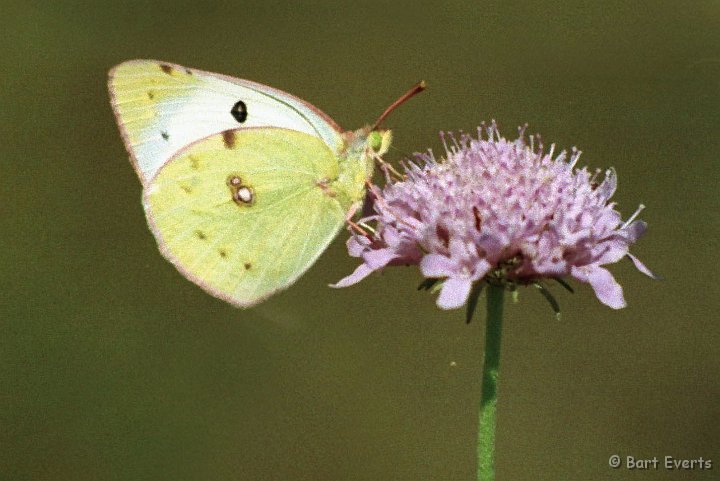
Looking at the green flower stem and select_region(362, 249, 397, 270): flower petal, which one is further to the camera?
select_region(362, 249, 397, 270): flower petal

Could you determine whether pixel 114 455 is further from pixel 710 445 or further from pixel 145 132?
pixel 710 445

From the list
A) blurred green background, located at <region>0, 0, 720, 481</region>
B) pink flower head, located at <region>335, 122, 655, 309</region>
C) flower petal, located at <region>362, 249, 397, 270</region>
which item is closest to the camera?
pink flower head, located at <region>335, 122, 655, 309</region>

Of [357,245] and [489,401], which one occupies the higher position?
[357,245]

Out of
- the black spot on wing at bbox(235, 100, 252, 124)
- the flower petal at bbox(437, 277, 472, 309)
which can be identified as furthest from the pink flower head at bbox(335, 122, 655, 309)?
the black spot on wing at bbox(235, 100, 252, 124)

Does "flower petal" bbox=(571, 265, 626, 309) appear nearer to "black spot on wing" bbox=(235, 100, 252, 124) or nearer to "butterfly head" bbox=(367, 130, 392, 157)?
"butterfly head" bbox=(367, 130, 392, 157)

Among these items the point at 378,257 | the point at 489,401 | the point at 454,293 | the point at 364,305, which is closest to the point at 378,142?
the point at 378,257

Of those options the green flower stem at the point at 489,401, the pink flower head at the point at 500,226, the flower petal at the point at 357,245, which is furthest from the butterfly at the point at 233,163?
the green flower stem at the point at 489,401

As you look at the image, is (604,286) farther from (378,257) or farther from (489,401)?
(378,257)
